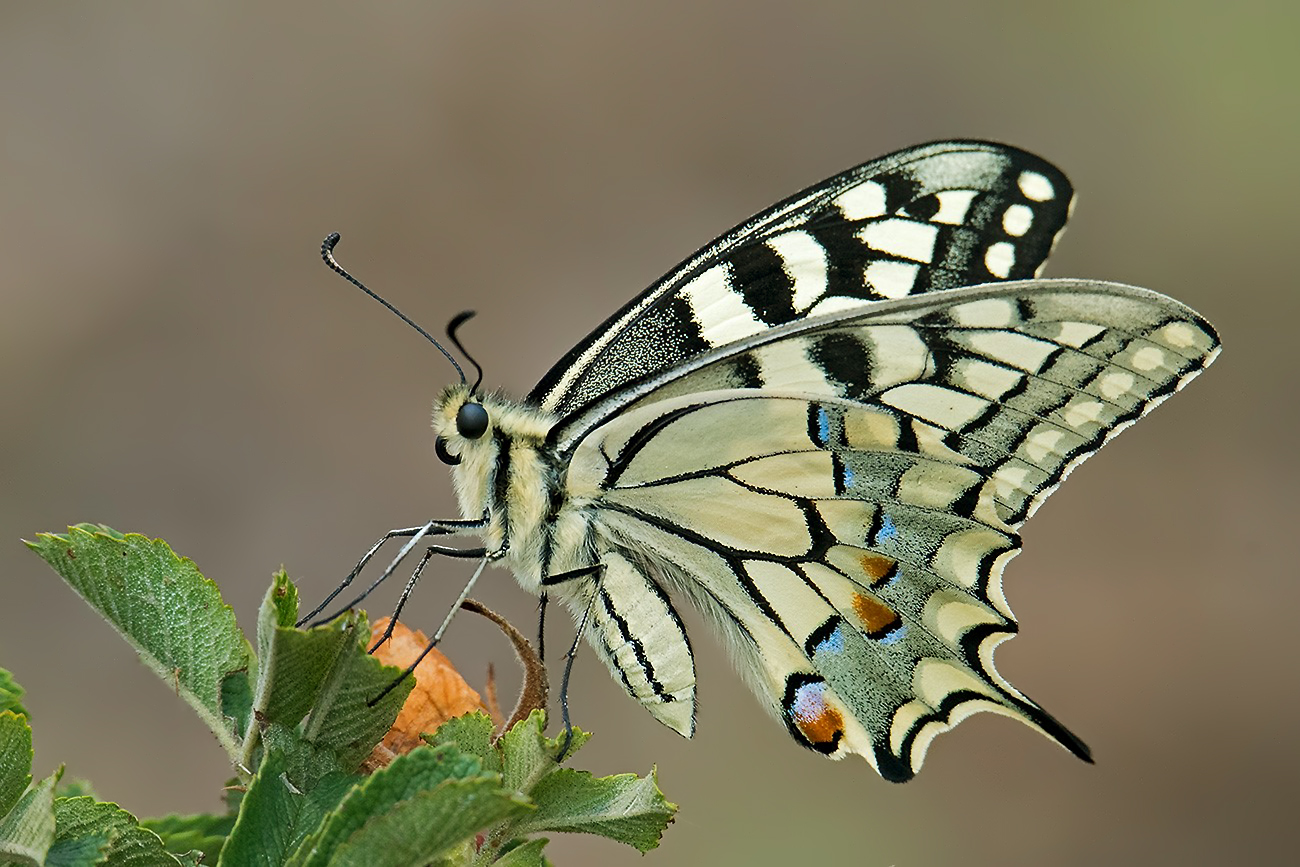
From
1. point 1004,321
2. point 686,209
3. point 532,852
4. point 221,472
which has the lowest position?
point 221,472

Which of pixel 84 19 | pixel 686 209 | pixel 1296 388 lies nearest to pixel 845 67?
pixel 686 209

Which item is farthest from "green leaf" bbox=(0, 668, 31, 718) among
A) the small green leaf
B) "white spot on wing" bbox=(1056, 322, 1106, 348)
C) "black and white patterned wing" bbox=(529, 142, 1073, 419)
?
"white spot on wing" bbox=(1056, 322, 1106, 348)

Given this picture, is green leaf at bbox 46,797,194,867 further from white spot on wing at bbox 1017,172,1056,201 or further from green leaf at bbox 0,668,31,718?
white spot on wing at bbox 1017,172,1056,201

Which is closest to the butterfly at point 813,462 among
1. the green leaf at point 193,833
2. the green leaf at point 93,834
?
the green leaf at point 193,833

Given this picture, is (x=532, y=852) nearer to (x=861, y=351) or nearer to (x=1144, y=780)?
(x=861, y=351)

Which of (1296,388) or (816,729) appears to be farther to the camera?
(1296,388)

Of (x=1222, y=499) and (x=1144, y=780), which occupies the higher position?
(x=1222, y=499)

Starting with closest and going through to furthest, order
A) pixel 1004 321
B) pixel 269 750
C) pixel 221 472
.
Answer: pixel 269 750
pixel 1004 321
pixel 221 472

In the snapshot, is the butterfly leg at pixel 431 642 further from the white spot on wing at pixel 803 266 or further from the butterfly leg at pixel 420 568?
the white spot on wing at pixel 803 266
